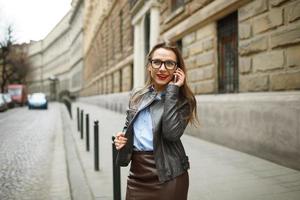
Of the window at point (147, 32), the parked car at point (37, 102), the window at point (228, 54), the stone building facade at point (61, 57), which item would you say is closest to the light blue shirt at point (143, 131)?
the window at point (228, 54)

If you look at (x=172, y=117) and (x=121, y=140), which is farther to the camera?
(x=121, y=140)

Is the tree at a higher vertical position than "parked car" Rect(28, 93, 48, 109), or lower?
higher

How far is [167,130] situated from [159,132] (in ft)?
0.23

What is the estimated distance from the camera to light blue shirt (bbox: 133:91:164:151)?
2475 millimetres

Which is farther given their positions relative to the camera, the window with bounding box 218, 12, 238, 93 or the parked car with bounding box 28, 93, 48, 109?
the parked car with bounding box 28, 93, 48, 109

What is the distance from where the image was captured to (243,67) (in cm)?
870

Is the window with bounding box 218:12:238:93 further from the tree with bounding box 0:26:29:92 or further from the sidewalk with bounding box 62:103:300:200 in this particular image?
the tree with bounding box 0:26:29:92

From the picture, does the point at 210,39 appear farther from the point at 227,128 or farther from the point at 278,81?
the point at 278,81

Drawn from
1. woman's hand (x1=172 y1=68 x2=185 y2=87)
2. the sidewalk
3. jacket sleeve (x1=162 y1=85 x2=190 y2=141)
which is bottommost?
the sidewalk

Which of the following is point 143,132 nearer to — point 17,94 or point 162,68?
point 162,68

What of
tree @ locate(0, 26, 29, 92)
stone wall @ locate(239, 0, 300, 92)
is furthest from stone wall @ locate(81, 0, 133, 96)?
tree @ locate(0, 26, 29, 92)

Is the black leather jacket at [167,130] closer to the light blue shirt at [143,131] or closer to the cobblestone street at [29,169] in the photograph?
the light blue shirt at [143,131]

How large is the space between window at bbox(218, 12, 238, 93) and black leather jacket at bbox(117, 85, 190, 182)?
23.7ft

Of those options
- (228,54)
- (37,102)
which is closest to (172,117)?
(228,54)
